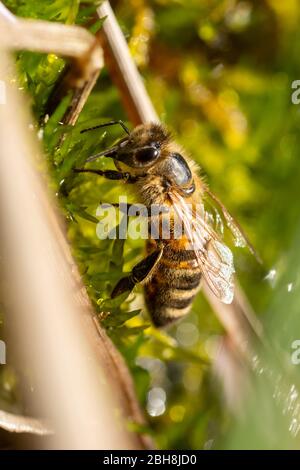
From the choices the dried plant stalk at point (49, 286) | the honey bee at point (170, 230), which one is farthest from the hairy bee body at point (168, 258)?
the dried plant stalk at point (49, 286)

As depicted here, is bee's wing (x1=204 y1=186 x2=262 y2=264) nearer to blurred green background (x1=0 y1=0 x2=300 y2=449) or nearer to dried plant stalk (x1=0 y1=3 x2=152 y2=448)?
blurred green background (x1=0 y1=0 x2=300 y2=449)

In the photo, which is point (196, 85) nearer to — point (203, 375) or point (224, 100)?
point (224, 100)

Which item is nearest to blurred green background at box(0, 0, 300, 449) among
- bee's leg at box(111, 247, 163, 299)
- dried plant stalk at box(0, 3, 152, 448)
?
bee's leg at box(111, 247, 163, 299)

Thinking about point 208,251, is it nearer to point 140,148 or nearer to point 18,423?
point 140,148

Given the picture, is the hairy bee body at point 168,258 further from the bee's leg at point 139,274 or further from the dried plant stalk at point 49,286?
the dried plant stalk at point 49,286

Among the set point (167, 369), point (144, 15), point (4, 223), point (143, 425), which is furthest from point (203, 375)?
point (4, 223)
